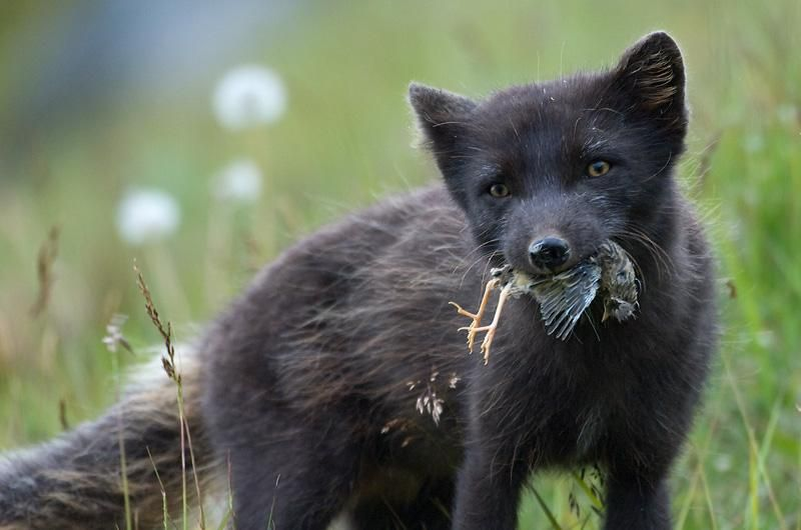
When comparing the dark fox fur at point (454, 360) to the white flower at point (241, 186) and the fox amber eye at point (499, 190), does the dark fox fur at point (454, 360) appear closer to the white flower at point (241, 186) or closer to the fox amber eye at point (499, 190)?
the fox amber eye at point (499, 190)

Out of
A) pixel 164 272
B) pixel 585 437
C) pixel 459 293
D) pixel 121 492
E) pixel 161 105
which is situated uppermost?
pixel 459 293

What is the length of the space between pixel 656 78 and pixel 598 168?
444mm

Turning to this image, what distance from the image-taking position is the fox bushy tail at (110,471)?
6410mm

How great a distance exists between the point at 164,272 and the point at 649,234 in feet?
20.0

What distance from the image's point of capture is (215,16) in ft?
70.4

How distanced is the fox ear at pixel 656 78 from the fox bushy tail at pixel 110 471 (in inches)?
110

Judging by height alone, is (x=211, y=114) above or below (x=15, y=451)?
below

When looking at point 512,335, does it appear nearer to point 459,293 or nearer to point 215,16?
point 459,293

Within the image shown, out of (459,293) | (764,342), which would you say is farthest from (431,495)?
(764,342)

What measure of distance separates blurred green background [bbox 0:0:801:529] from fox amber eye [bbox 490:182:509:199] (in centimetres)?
125

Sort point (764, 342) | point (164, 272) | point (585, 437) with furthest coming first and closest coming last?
point (164, 272) → point (764, 342) → point (585, 437)

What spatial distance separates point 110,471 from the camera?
653 cm

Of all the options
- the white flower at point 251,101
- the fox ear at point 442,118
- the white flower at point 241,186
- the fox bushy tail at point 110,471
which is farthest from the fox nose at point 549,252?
the white flower at point 251,101

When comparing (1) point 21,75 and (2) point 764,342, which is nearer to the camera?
(2) point 764,342
